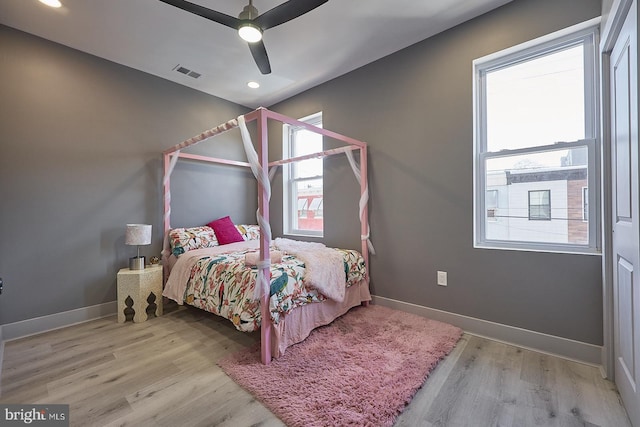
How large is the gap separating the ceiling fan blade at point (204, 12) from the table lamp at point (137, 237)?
6.60 feet

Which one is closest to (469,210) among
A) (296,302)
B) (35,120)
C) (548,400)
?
(548,400)

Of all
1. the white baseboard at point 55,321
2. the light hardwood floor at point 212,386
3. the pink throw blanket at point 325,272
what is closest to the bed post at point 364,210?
the pink throw blanket at point 325,272

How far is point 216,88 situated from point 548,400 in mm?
4355

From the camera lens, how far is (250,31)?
1.85 metres

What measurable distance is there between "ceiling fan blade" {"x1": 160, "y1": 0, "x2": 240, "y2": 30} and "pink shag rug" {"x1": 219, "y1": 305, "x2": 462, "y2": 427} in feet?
7.88

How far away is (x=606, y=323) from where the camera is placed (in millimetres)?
1655

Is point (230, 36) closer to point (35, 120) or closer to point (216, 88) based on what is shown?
point (216, 88)

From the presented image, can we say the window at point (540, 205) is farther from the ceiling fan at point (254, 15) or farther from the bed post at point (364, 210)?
the ceiling fan at point (254, 15)

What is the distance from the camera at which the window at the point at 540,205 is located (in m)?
2.02

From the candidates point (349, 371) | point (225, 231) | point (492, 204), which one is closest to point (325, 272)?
point (349, 371)

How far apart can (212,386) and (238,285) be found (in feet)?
2.24

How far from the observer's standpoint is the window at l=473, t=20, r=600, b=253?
188 centimetres

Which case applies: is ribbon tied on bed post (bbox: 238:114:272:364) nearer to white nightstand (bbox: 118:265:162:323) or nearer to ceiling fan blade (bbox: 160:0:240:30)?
ceiling fan blade (bbox: 160:0:240:30)

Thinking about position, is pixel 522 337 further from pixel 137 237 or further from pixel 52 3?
pixel 52 3
